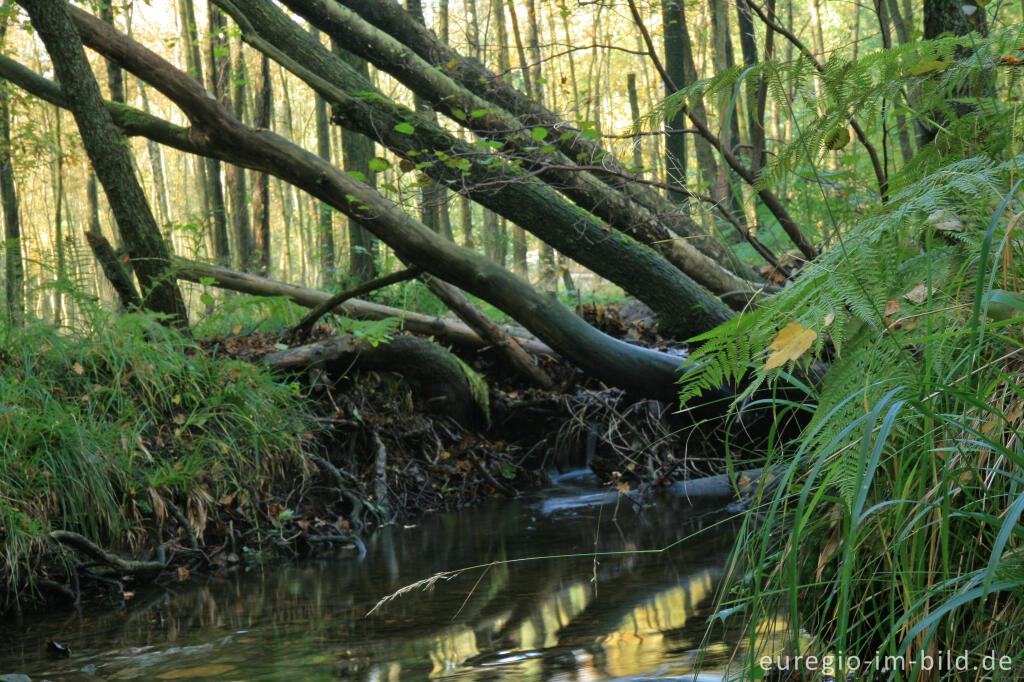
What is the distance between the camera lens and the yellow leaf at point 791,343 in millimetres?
1646

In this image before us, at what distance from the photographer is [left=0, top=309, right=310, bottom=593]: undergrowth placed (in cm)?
427

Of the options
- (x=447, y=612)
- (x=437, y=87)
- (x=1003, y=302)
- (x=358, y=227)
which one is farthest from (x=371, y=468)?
(x=1003, y=302)

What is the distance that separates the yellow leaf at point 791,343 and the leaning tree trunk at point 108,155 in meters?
5.24

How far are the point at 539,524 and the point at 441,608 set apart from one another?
6.01 ft

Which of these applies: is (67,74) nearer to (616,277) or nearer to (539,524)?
(616,277)

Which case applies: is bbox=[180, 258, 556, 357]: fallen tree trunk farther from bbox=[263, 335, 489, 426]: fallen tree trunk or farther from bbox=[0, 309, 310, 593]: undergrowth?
bbox=[0, 309, 310, 593]: undergrowth

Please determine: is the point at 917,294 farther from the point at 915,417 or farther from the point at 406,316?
the point at 406,316

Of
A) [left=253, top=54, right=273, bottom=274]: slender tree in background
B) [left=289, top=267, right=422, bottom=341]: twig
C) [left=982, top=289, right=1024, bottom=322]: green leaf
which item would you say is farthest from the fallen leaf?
[left=253, top=54, right=273, bottom=274]: slender tree in background

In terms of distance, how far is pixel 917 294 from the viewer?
6.18ft

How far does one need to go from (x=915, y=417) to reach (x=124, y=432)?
4551 millimetres

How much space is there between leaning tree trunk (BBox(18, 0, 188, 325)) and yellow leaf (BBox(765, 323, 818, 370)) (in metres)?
5.24

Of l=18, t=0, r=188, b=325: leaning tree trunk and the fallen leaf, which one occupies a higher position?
l=18, t=0, r=188, b=325: leaning tree trunk

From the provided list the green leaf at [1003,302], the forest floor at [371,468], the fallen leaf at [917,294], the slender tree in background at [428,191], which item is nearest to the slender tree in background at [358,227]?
the slender tree in background at [428,191]

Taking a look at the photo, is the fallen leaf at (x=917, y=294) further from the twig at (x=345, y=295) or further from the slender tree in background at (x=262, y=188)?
the slender tree in background at (x=262, y=188)
